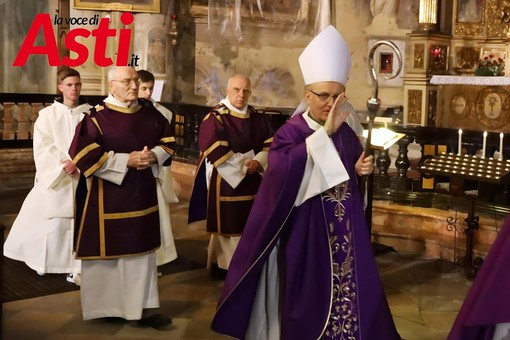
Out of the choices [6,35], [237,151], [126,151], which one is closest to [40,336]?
[126,151]

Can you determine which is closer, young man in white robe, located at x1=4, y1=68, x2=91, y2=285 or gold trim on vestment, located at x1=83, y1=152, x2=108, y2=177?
gold trim on vestment, located at x1=83, y1=152, x2=108, y2=177

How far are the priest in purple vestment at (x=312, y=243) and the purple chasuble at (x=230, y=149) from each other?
7.10 feet

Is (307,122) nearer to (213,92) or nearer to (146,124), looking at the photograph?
(146,124)

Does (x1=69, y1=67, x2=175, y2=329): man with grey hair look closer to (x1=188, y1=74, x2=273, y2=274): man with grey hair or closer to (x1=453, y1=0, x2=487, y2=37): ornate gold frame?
(x1=188, y1=74, x2=273, y2=274): man with grey hair

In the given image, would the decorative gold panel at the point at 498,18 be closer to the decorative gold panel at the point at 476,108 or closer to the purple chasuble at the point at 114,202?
the decorative gold panel at the point at 476,108

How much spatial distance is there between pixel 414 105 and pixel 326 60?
7.10 meters

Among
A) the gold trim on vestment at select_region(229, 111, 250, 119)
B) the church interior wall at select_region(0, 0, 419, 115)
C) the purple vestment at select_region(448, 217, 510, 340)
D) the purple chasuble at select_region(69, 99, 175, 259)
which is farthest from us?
the church interior wall at select_region(0, 0, 419, 115)

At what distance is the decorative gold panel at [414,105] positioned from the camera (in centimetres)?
1068

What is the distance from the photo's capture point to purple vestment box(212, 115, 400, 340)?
3840 millimetres

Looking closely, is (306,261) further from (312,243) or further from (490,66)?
(490,66)

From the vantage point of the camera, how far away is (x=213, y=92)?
46.0 feet

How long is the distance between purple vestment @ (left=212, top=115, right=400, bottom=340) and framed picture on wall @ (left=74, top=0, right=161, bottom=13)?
310 inches

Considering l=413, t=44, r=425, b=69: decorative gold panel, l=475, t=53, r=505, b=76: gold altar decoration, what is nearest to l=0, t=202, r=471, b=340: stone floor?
l=475, t=53, r=505, b=76: gold altar decoration

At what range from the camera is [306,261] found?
12.8ft
